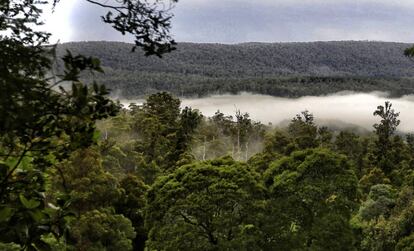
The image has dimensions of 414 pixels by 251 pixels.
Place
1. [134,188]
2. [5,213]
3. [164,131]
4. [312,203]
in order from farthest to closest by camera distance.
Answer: [164,131] < [134,188] < [312,203] < [5,213]

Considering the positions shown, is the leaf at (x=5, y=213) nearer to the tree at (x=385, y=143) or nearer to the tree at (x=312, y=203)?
the tree at (x=312, y=203)

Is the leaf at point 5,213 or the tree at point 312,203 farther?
the tree at point 312,203

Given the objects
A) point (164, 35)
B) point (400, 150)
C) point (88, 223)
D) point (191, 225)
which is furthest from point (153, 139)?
point (164, 35)

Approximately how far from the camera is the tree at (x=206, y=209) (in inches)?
783

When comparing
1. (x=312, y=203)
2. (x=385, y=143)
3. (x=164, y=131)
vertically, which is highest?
(x=312, y=203)

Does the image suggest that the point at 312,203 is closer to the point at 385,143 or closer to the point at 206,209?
the point at 206,209

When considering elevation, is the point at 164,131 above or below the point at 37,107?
below

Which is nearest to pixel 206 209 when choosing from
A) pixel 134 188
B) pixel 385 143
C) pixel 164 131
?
pixel 134 188

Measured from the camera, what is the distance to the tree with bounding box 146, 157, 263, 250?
19.9 metres

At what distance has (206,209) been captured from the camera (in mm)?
20484

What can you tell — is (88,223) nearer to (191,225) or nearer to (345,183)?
(191,225)

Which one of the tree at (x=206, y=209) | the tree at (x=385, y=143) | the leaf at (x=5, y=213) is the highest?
the leaf at (x=5, y=213)

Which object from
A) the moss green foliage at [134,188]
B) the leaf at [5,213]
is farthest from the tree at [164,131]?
the leaf at [5,213]

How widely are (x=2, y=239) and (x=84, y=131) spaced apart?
985mm
